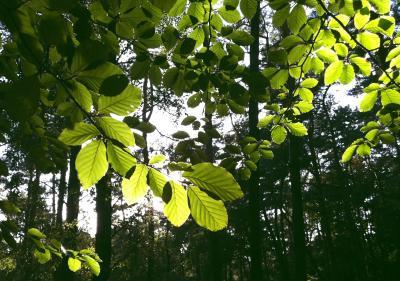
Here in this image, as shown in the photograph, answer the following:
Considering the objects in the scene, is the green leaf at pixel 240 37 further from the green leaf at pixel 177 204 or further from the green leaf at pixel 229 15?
the green leaf at pixel 177 204

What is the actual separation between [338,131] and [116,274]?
21.2m

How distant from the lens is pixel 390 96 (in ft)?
6.20

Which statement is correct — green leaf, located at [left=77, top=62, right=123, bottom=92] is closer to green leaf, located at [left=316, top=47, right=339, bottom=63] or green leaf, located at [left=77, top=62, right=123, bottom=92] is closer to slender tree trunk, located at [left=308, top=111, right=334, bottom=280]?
green leaf, located at [left=316, top=47, right=339, bottom=63]

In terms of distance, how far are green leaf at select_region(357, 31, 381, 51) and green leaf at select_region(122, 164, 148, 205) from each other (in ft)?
4.29

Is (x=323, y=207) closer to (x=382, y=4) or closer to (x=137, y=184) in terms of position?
(x=382, y=4)

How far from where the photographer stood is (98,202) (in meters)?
8.23

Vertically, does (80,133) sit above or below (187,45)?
below

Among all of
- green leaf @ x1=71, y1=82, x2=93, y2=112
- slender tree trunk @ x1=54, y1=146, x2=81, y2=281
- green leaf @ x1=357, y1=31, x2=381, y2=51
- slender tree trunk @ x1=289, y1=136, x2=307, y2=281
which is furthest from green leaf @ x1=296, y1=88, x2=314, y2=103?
slender tree trunk @ x1=289, y1=136, x2=307, y2=281

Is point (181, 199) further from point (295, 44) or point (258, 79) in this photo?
point (295, 44)

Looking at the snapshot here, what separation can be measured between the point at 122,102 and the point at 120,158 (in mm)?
146

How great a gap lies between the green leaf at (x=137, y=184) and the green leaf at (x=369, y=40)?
4.29 ft

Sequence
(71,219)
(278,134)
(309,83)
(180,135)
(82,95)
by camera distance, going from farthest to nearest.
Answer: (71,219) → (278,134) → (309,83) → (180,135) → (82,95)

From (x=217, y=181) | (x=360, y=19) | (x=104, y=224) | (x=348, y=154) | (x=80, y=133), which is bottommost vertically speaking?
(x=217, y=181)

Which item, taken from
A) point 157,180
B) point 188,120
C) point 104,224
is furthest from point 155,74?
point 104,224
